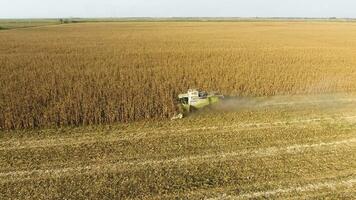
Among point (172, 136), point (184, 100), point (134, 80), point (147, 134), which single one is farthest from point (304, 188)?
point (134, 80)

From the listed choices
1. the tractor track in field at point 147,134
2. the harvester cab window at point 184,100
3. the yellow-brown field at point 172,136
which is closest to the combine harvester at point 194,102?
the harvester cab window at point 184,100

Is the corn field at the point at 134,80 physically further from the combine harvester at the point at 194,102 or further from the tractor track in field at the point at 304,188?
the tractor track in field at the point at 304,188

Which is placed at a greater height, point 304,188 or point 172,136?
point 172,136

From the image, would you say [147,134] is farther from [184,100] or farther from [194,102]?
[184,100]

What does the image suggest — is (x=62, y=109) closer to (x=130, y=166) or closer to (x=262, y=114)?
(x=130, y=166)

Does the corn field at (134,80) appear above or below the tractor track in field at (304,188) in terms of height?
above

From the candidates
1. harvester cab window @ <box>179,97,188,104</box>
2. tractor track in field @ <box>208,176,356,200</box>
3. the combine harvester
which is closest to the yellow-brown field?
tractor track in field @ <box>208,176,356,200</box>

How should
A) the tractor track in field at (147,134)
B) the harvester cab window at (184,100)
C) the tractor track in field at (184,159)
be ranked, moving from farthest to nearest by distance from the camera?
1. the harvester cab window at (184,100)
2. the tractor track in field at (147,134)
3. the tractor track in field at (184,159)

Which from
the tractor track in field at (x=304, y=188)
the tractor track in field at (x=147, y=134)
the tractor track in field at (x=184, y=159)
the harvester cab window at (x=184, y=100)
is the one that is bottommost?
the tractor track in field at (x=304, y=188)

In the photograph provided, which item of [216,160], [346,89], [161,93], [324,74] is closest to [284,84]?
[346,89]
